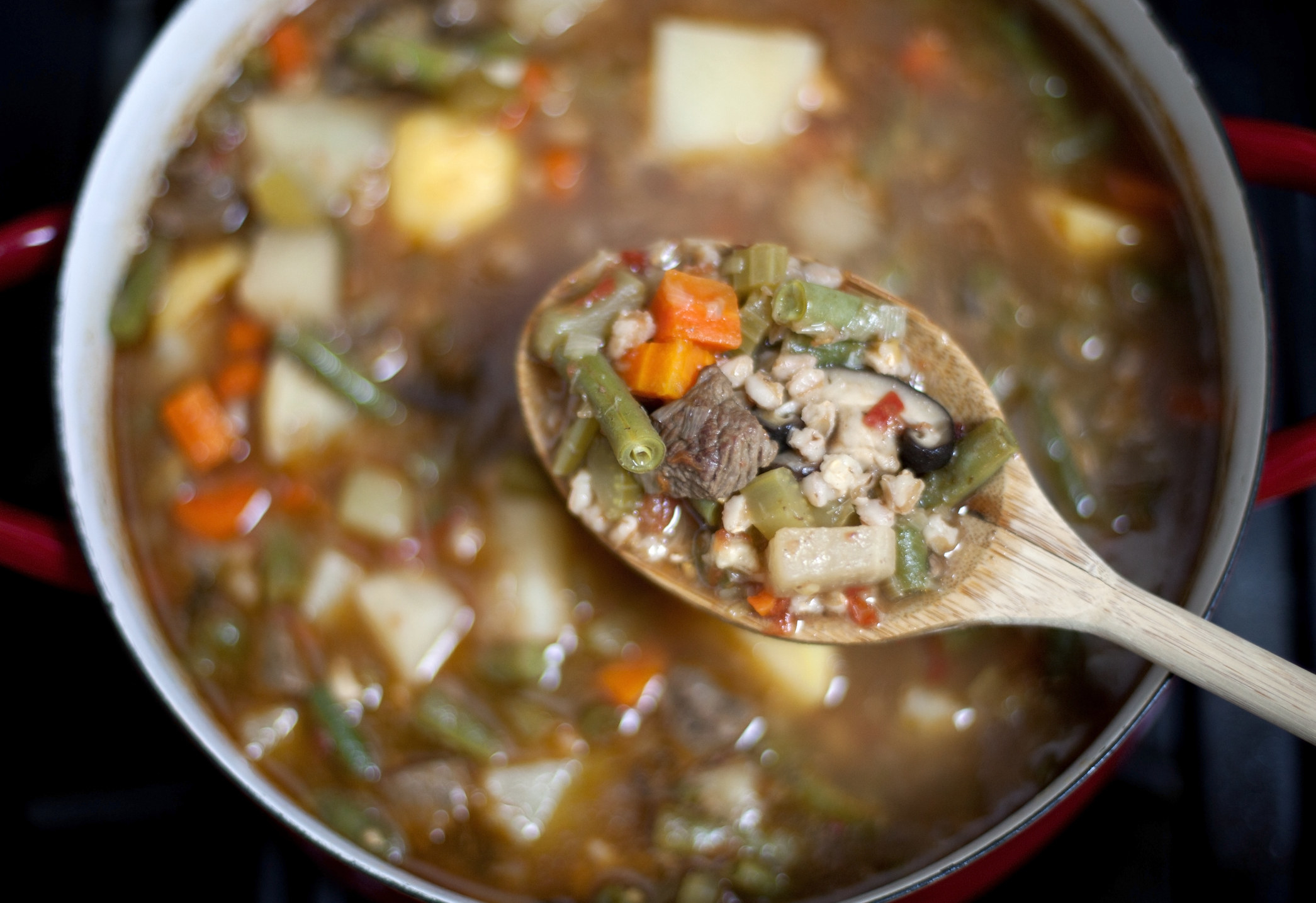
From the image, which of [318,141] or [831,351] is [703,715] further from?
[318,141]

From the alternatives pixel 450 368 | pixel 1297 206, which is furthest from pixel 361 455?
pixel 1297 206

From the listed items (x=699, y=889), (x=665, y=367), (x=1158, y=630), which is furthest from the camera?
(x=699, y=889)

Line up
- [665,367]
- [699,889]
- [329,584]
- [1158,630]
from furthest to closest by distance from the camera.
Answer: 1. [329,584]
2. [699,889]
3. [665,367]
4. [1158,630]

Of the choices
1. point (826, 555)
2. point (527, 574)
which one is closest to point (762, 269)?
point (826, 555)

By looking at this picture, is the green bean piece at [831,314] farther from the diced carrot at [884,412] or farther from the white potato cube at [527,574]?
the white potato cube at [527,574]

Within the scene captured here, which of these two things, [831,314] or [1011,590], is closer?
[1011,590]

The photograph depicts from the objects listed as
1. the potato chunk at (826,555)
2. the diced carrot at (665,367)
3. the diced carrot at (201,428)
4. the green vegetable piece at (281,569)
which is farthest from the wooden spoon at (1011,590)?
the diced carrot at (201,428)
